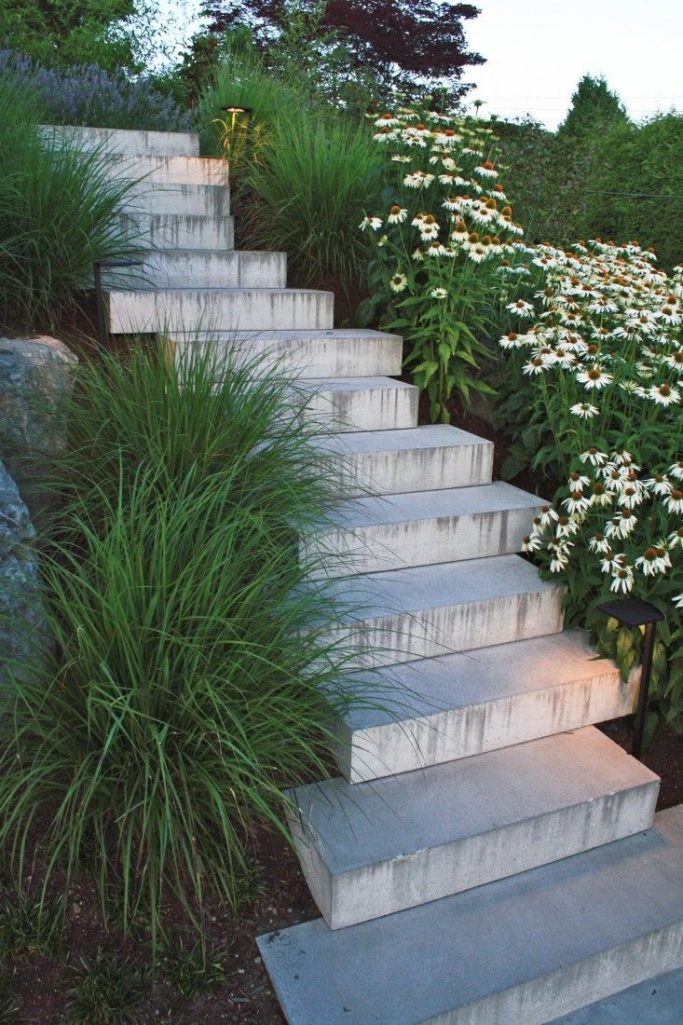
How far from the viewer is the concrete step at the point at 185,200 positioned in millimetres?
4695

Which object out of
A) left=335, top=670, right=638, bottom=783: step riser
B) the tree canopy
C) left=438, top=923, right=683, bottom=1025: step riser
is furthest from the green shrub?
the tree canopy

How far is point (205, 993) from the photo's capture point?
6.50 ft

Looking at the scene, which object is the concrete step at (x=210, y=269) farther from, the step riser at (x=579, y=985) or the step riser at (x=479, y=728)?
the step riser at (x=579, y=985)

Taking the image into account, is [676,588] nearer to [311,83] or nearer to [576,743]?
[576,743]

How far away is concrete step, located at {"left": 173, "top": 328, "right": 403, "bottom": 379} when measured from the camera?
12.3 feet

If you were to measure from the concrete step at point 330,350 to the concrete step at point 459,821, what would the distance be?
1856 millimetres

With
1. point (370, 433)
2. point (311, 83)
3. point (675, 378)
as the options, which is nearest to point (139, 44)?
point (311, 83)

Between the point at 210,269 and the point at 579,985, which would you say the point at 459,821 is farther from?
the point at 210,269

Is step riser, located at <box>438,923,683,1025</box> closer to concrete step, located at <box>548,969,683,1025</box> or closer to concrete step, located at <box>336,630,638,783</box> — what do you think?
concrete step, located at <box>548,969,683,1025</box>

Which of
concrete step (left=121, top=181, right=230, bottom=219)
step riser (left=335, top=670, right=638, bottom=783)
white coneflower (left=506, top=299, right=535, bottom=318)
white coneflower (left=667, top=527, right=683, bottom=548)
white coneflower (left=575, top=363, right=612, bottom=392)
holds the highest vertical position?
concrete step (left=121, top=181, right=230, bottom=219)

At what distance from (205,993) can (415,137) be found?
3492 mm

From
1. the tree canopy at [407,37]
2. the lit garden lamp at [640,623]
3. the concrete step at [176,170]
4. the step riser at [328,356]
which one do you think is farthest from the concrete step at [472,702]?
the tree canopy at [407,37]

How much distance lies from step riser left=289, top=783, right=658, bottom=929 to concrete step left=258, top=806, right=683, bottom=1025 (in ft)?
0.11

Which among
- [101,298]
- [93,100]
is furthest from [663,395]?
[93,100]
